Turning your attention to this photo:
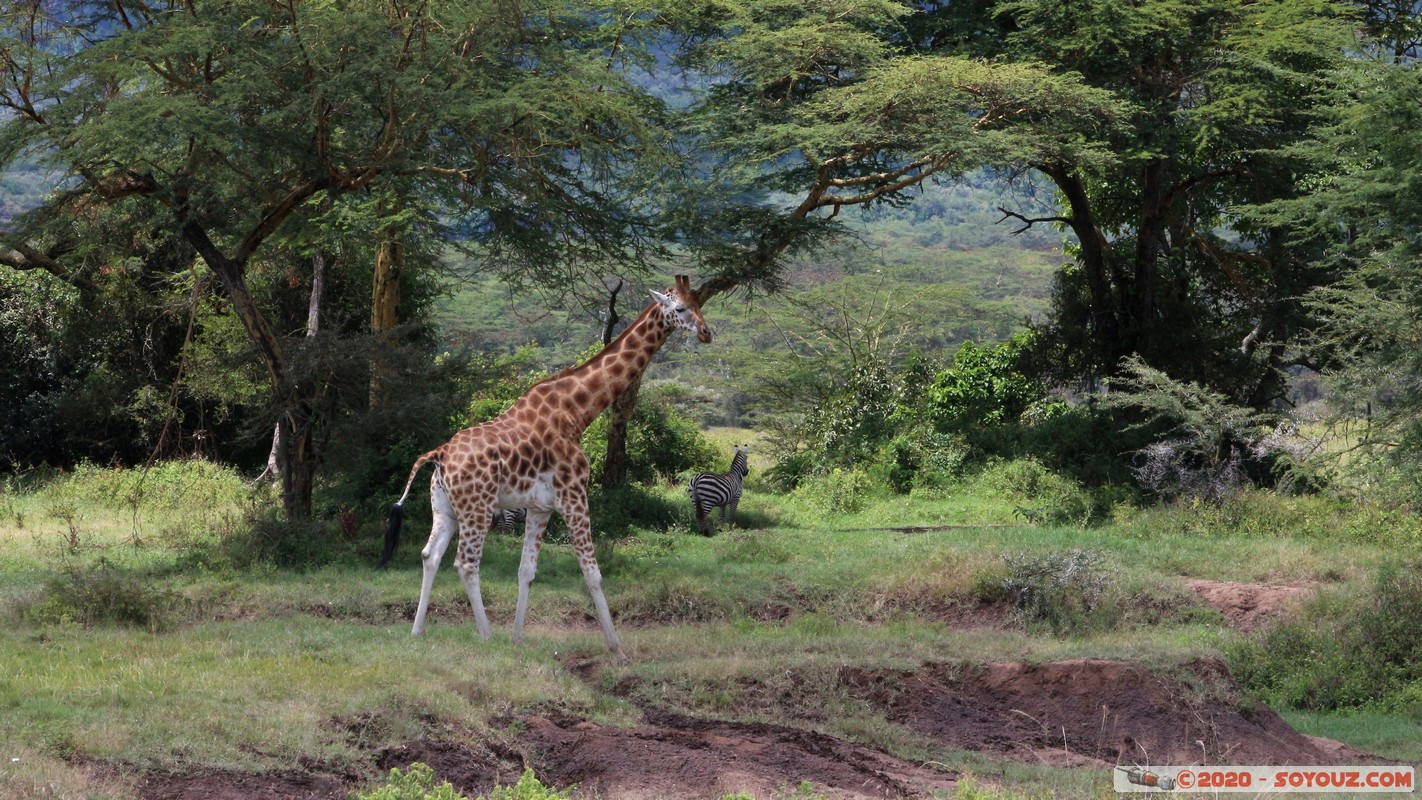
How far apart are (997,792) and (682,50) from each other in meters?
18.9

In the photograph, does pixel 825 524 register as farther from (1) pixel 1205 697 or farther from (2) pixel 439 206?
(1) pixel 1205 697

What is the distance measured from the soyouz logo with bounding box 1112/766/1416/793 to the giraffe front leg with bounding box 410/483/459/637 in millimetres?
5700

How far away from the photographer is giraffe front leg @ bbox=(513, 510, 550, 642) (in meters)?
11.9

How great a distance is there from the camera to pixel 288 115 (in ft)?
53.6

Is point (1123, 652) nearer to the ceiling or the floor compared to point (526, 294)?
nearer to the floor

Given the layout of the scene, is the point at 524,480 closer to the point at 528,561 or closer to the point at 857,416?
the point at 528,561

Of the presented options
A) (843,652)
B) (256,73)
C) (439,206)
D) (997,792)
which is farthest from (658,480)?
(997,792)

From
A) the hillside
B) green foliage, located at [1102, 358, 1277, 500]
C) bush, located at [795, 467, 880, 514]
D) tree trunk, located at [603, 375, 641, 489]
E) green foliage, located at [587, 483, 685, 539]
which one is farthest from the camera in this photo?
the hillside

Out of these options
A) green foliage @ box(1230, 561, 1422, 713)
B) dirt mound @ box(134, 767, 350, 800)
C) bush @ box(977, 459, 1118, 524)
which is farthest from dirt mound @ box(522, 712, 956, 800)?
bush @ box(977, 459, 1118, 524)

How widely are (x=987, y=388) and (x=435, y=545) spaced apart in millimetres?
16977

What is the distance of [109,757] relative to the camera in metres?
7.64

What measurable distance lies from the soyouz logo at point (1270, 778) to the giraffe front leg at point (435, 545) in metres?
5.70

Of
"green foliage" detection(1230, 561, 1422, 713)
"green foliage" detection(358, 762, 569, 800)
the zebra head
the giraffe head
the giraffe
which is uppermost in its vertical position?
the giraffe head

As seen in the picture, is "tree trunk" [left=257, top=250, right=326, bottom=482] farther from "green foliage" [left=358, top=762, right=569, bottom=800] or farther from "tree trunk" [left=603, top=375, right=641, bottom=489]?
"green foliage" [left=358, top=762, right=569, bottom=800]
